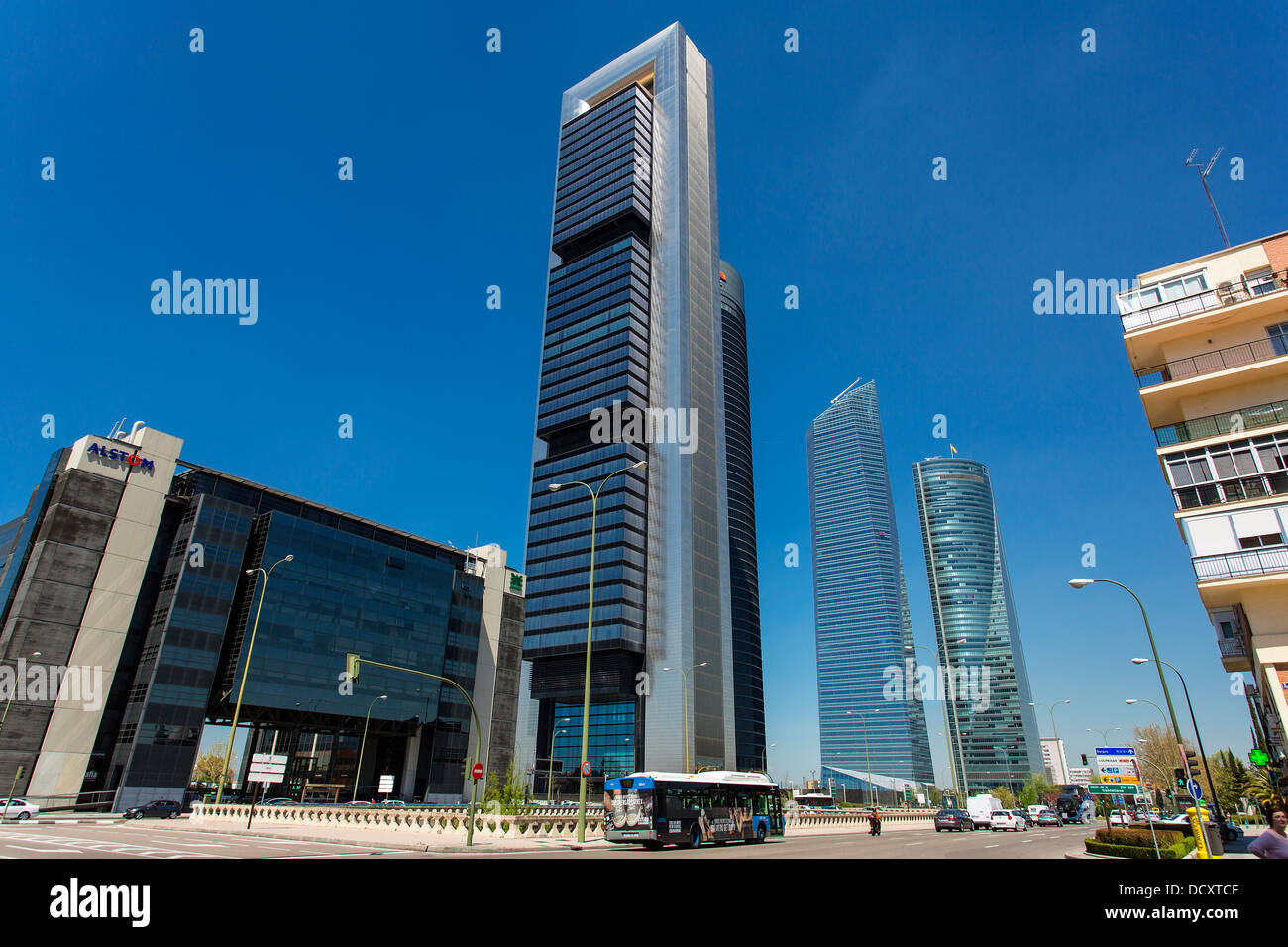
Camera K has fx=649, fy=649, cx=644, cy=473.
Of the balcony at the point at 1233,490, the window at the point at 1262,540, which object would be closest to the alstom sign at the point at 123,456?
the balcony at the point at 1233,490

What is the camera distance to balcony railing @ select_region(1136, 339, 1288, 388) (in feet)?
95.6

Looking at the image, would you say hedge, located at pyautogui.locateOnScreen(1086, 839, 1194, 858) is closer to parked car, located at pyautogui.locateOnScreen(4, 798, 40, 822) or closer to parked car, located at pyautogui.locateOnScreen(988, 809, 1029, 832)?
parked car, located at pyautogui.locateOnScreen(988, 809, 1029, 832)

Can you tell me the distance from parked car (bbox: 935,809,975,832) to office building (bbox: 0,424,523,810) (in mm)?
62295

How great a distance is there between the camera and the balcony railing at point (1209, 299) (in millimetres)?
30436

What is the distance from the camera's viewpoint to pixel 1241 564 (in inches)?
1036

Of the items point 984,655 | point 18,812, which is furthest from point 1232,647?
point 984,655

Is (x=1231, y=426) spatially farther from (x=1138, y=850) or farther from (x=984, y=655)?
(x=984, y=655)

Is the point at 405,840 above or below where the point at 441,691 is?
below

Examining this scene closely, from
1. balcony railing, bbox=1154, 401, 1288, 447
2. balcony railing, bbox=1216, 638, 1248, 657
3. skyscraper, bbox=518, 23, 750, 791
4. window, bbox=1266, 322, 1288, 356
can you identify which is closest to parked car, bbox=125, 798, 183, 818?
skyscraper, bbox=518, 23, 750, 791

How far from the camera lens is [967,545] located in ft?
646

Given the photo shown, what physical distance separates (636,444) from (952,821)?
91.7 meters

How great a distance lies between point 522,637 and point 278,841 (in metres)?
94.5

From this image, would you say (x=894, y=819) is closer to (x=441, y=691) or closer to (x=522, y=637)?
(x=441, y=691)
